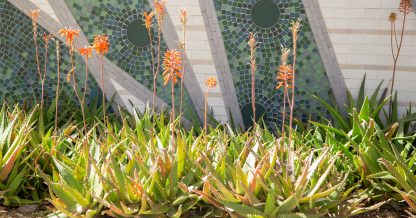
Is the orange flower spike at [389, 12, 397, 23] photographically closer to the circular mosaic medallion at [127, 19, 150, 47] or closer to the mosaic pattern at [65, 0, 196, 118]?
the mosaic pattern at [65, 0, 196, 118]

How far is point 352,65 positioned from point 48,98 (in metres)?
2.82

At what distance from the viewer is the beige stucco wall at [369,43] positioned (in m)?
5.46

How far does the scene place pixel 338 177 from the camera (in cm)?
407

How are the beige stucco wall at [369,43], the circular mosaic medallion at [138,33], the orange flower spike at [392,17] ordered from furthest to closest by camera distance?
the circular mosaic medallion at [138,33], the beige stucco wall at [369,43], the orange flower spike at [392,17]

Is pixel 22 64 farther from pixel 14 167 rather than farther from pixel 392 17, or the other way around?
pixel 392 17

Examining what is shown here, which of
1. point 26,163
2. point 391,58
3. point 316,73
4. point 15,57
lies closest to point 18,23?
point 15,57

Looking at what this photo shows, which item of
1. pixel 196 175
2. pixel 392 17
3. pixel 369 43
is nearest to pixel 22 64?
pixel 196 175

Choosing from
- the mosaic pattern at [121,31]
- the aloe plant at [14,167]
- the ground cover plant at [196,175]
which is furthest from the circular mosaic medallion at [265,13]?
the aloe plant at [14,167]

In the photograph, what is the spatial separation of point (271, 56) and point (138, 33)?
1223 millimetres

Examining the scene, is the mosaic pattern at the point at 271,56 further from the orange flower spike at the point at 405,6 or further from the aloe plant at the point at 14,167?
the aloe plant at the point at 14,167

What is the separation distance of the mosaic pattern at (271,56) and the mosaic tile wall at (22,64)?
1331 mm

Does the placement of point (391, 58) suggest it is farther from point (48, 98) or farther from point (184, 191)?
point (48, 98)

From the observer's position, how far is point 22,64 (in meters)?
6.03

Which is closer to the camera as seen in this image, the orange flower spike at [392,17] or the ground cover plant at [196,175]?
the ground cover plant at [196,175]
